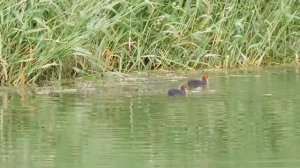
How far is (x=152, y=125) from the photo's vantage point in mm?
9102

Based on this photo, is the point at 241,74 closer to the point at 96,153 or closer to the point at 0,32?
the point at 0,32

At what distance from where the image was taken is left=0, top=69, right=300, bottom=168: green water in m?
7.54

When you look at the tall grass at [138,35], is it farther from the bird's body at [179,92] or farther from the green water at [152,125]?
the bird's body at [179,92]

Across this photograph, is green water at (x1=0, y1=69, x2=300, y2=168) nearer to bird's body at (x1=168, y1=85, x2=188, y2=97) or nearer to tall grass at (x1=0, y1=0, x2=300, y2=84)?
bird's body at (x1=168, y1=85, x2=188, y2=97)

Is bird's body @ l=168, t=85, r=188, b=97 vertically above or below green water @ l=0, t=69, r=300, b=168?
above

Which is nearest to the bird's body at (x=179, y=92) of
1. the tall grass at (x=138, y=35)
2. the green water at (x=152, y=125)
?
the green water at (x=152, y=125)

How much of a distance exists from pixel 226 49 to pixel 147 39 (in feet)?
3.46

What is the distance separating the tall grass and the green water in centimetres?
45

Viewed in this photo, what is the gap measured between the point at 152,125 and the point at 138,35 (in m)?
4.02

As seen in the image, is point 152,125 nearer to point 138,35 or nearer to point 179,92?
point 179,92

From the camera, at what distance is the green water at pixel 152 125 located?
24.7 feet

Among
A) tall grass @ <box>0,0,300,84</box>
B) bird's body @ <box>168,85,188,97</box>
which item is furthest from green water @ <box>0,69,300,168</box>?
tall grass @ <box>0,0,300,84</box>

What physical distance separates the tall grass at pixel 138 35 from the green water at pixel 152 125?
45 centimetres

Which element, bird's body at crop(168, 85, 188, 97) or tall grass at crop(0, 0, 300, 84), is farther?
tall grass at crop(0, 0, 300, 84)
